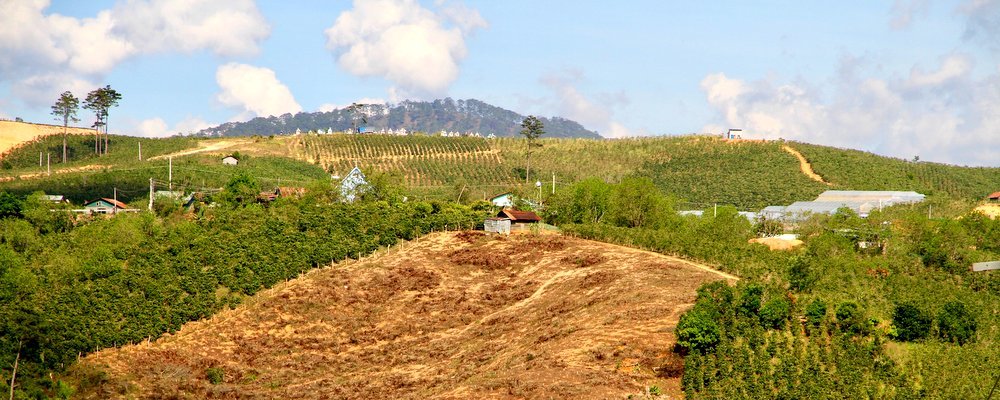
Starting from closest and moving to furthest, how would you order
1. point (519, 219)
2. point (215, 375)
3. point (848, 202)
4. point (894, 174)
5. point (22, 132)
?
point (215, 375) < point (519, 219) < point (848, 202) < point (894, 174) < point (22, 132)

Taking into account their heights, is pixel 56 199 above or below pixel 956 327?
above

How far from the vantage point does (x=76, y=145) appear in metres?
132

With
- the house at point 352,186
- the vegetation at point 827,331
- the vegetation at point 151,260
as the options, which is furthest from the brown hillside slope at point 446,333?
the house at point 352,186

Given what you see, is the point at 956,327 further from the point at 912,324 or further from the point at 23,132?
the point at 23,132

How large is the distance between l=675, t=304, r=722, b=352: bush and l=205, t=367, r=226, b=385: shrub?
70.8 ft

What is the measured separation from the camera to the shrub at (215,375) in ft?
140

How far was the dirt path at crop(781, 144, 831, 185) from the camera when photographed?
4394 inches

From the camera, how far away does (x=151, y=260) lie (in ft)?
177

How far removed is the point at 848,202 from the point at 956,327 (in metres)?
59.3

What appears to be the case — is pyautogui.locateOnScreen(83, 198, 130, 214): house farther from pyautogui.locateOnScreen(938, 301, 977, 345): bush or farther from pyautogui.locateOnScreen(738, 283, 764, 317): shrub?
pyautogui.locateOnScreen(938, 301, 977, 345): bush

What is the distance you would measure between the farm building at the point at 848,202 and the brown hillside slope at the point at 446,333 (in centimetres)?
3777

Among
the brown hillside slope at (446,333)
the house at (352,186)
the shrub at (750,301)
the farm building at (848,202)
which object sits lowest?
the brown hillside slope at (446,333)

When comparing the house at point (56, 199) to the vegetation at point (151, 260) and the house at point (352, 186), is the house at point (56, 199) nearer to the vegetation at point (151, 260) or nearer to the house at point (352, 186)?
the vegetation at point (151, 260)

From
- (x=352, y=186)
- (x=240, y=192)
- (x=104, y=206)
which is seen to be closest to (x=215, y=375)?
(x=240, y=192)
